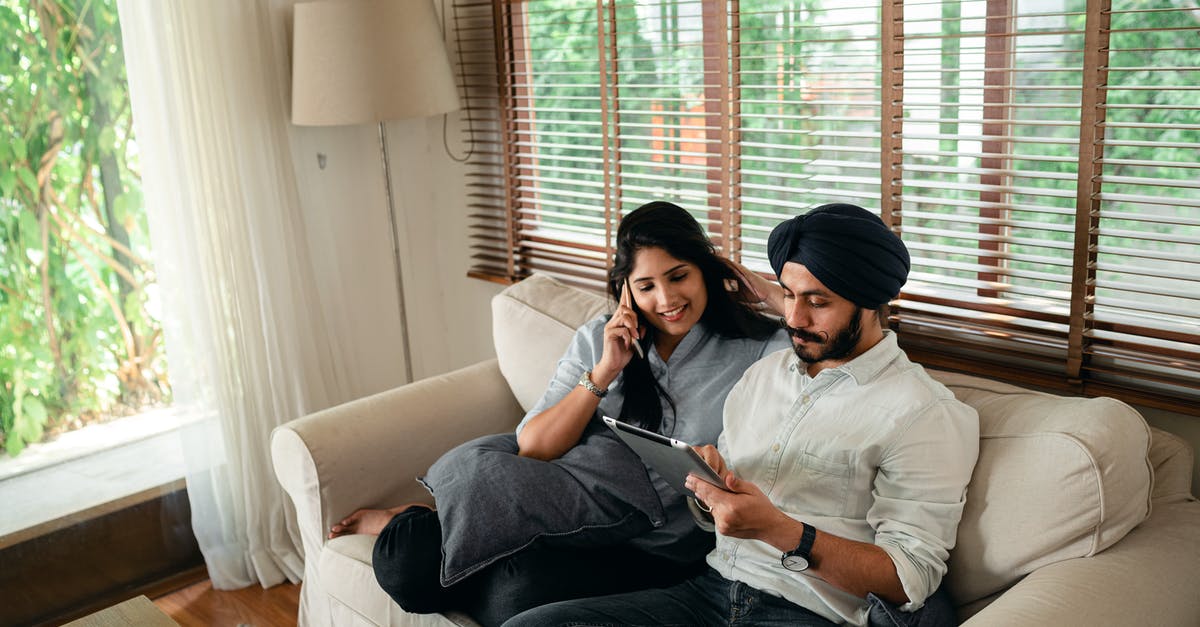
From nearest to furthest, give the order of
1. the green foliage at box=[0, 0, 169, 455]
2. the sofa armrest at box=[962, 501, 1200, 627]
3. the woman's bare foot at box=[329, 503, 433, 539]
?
the sofa armrest at box=[962, 501, 1200, 627], the woman's bare foot at box=[329, 503, 433, 539], the green foliage at box=[0, 0, 169, 455]

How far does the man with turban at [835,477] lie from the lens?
148cm

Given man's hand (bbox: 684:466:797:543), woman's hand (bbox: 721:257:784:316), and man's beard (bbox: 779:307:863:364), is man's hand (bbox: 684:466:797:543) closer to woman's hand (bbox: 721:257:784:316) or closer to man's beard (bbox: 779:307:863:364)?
man's beard (bbox: 779:307:863:364)

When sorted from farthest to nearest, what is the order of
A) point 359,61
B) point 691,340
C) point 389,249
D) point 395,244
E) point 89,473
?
point 389,249, point 395,244, point 89,473, point 359,61, point 691,340

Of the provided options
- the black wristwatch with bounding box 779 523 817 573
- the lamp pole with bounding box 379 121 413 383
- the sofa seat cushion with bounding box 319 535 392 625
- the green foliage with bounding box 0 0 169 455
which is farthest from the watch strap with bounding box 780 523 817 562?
the green foliage with bounding box 0 0 169 455

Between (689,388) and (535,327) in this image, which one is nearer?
(689,388)

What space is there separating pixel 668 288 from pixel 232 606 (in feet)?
5.44

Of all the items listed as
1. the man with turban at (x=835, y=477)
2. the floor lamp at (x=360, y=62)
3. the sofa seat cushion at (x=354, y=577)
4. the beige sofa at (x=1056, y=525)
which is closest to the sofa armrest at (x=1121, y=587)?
the beige sofa at (x=1056, y=525)

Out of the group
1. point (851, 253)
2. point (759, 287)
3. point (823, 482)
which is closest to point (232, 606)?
point (759, 287)

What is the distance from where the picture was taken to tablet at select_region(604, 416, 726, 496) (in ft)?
4.75

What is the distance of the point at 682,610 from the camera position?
1688 mm

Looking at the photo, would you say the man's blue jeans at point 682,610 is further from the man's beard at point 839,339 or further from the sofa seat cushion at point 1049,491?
the man's beard at point 839,339

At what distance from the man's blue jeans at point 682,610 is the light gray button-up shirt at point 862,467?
0.08ft

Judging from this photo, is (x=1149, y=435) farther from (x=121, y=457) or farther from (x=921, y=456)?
(x=121, y=457)

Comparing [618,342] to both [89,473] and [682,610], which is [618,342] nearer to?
[682,610]
